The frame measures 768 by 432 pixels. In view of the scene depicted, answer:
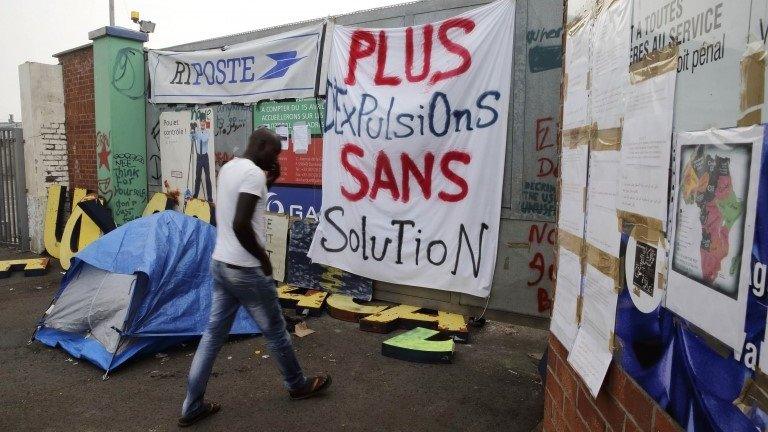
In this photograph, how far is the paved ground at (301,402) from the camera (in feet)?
11.4

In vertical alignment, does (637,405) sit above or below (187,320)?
above

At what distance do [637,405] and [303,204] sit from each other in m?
4.94

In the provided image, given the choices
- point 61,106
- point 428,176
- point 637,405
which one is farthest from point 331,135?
point 61,106

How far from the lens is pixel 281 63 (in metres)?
6.23

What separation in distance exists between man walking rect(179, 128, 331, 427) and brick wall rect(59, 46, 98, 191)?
6423mm

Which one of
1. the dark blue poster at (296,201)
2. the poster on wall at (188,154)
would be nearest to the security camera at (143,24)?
the poster on wall at (188,154)

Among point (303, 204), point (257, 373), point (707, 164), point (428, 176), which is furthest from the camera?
point (303, 204)

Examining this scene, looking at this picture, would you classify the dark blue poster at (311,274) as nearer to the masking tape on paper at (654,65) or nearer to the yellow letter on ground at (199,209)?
the yellow letter on ground at (199,209)

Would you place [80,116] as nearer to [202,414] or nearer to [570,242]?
[202,414]

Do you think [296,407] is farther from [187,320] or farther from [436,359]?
[187,320]

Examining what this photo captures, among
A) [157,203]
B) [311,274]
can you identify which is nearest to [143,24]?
[157,203]

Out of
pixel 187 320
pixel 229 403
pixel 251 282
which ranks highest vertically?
pixel 251 282

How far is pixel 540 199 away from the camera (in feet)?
15.4

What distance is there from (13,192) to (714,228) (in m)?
11.0
